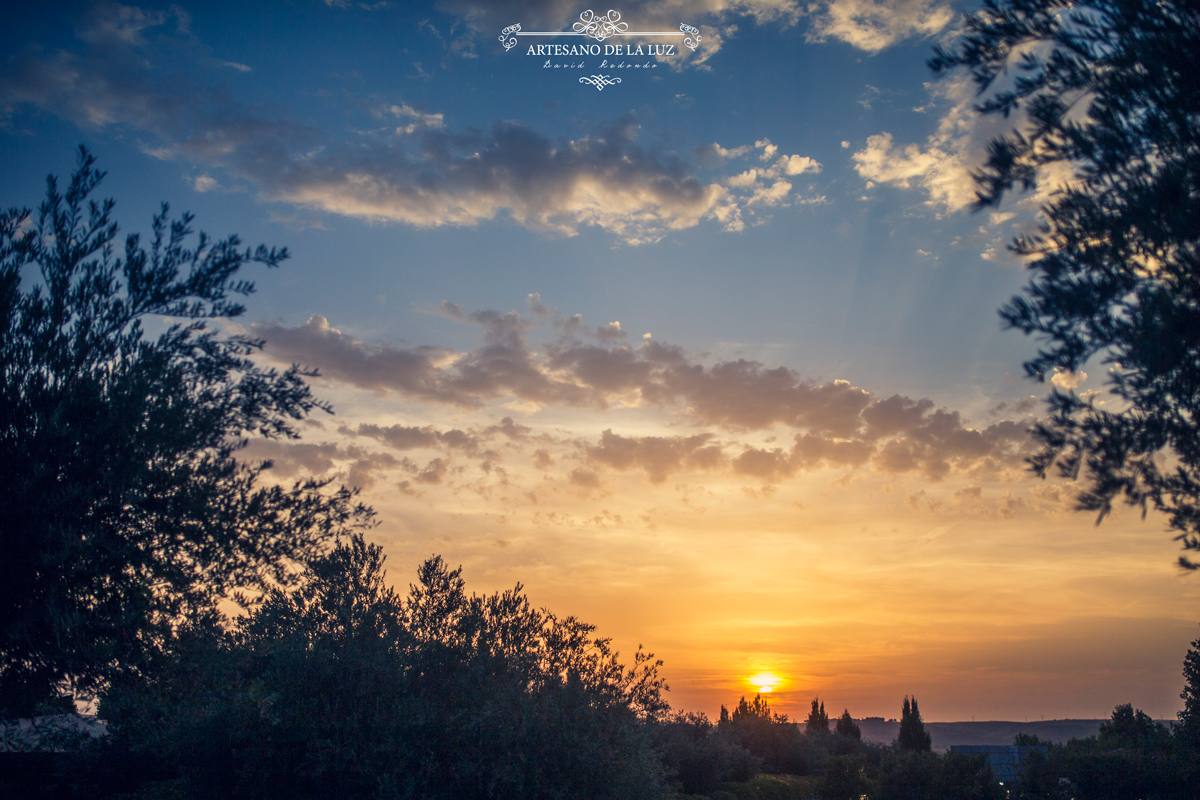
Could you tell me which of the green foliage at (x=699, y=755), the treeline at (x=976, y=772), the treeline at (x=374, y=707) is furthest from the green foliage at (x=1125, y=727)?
the treeline at (x=374, y=707)

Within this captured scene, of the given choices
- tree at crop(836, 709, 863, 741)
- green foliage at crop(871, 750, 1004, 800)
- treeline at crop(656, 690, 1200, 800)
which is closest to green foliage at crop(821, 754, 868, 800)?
treeline at crop(656, 690, 1200, 800)

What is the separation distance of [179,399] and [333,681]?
5.37 metres

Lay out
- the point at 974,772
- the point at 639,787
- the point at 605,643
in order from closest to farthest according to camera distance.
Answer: the point at 639,787 < the point at 605,643 < the point at 974,772

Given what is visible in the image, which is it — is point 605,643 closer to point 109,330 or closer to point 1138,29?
point 109,330

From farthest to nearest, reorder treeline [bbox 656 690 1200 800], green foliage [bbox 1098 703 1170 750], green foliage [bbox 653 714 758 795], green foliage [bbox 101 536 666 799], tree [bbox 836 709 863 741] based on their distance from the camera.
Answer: tree [bbox 836 709 863 741] → green foliage [bbox 1098 703 1170 750] → green foliage [bbox 653 714 758 795] → treeline [bbox 656 690 1200 800] → green foliage [bbox 101 536 666 799]

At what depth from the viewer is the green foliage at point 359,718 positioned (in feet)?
37.0

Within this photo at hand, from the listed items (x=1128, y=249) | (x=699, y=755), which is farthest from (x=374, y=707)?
(x=699, y=755)

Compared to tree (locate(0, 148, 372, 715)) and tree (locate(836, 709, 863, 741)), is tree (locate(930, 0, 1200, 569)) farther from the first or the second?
tree (locate(836, 709, 863, 741))

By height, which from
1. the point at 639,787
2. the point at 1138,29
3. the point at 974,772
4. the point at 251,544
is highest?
the point at 1138,29

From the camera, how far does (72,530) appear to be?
889 cm

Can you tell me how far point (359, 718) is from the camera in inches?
465

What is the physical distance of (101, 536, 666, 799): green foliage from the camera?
1128cm

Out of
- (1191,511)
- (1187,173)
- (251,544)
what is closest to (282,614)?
(251,544)

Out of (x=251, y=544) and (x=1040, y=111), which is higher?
(x=1040, y=111)
